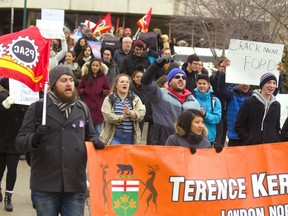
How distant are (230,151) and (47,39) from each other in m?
2.00

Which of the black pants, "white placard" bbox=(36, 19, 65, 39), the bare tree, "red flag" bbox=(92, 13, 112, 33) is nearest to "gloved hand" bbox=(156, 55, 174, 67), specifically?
"white placard" bbox=(36, 19, 65, 39)

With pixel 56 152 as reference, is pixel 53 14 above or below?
above

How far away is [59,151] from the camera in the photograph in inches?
209

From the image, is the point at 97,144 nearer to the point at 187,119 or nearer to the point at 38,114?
the point at 38,114

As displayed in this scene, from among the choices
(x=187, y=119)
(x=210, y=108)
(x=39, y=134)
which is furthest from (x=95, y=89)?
(x=39, y=134)

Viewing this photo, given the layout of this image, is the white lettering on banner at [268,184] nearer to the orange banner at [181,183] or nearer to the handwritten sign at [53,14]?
the orange banner at [181,183]

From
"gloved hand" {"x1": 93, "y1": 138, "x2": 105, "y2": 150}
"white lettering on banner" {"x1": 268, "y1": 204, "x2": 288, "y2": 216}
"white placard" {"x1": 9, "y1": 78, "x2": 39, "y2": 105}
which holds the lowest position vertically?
"white lettering on banner" {"x1": 268, "y1": 204, "x2": 288, "y2": 216}

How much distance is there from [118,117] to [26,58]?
2258 millimetres

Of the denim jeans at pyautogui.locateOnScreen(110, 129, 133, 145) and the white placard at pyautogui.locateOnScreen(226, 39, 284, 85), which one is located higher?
the white placard at pyautogui.locateOnScreen(226, 39, 284, 85)

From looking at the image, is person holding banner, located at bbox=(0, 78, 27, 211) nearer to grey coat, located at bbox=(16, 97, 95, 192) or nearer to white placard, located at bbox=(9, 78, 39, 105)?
white placard, located at bbox=(9, 78, 39, 105)

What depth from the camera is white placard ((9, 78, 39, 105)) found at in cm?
635

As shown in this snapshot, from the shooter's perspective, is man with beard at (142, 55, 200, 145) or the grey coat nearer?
the grey coat

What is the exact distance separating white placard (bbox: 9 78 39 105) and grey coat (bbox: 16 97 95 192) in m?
0.93

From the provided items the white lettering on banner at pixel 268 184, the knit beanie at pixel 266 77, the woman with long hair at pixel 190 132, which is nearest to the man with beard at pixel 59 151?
the woman with long hair at pixel 190 132
